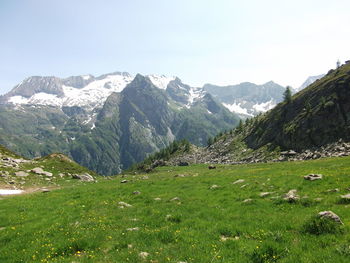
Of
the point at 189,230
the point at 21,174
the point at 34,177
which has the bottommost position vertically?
the point at 34,177

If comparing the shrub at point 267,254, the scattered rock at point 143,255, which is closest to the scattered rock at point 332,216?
the shrub at point 267,254

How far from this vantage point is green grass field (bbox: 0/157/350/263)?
1108 cm

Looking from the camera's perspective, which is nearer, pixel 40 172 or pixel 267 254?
pixel 267 254

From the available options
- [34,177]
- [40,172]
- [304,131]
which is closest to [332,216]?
[34,177]

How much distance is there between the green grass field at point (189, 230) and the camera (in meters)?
11.1

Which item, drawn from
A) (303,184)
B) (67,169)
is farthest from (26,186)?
(303,184)

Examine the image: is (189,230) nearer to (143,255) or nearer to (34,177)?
(143,255)

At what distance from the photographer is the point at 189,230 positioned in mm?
14594

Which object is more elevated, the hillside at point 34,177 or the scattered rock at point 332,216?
the scattered rock at point 332,216

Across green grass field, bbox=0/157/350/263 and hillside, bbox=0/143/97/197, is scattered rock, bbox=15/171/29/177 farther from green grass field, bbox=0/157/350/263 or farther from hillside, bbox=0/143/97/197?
green grass field, bbox=0/157/350/263

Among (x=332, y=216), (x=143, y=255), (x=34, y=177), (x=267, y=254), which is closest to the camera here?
(x=267, y=254)

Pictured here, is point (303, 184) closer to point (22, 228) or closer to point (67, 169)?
point (22, 228)

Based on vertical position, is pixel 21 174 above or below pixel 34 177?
above

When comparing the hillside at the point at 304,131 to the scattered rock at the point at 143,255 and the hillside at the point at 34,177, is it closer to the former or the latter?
the hillside at the point at 34,177
